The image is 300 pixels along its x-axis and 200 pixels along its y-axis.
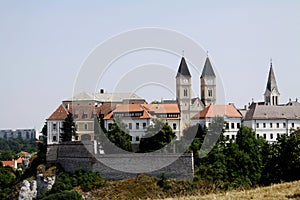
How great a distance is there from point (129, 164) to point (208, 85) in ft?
75.6

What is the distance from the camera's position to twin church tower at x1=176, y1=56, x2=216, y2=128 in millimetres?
48969

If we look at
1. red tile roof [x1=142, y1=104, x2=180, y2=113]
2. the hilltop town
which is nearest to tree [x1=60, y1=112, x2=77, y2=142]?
the hilltop town

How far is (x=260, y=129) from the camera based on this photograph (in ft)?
175

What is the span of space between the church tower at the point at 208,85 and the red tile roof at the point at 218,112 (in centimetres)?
410

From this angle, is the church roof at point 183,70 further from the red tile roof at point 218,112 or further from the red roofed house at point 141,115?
the red roofed house at point 141,115

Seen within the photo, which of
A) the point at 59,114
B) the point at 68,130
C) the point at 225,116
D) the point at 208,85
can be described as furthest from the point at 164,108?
the point at 208,85

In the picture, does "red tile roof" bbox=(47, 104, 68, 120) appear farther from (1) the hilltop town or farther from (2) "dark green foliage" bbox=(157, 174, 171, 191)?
(2) "dark green foliage" bbox=(157, 174, 171, 191)

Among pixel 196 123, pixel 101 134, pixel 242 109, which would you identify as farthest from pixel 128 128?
pixel 242 109

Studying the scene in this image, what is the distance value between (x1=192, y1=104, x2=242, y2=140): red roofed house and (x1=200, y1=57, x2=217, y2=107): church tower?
14.3 feet

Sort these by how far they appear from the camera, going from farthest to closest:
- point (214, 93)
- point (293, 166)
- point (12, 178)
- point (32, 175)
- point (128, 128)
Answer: point (214, 93)
point (12, 178)
point (128, 128)
point (32, 175)
point (293, 166)

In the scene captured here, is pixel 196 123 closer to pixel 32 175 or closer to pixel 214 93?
pixel 214 93

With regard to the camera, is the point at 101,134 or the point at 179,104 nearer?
the point at 101,134

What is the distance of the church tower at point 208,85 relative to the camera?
173 feet

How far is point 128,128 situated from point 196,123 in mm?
6436
